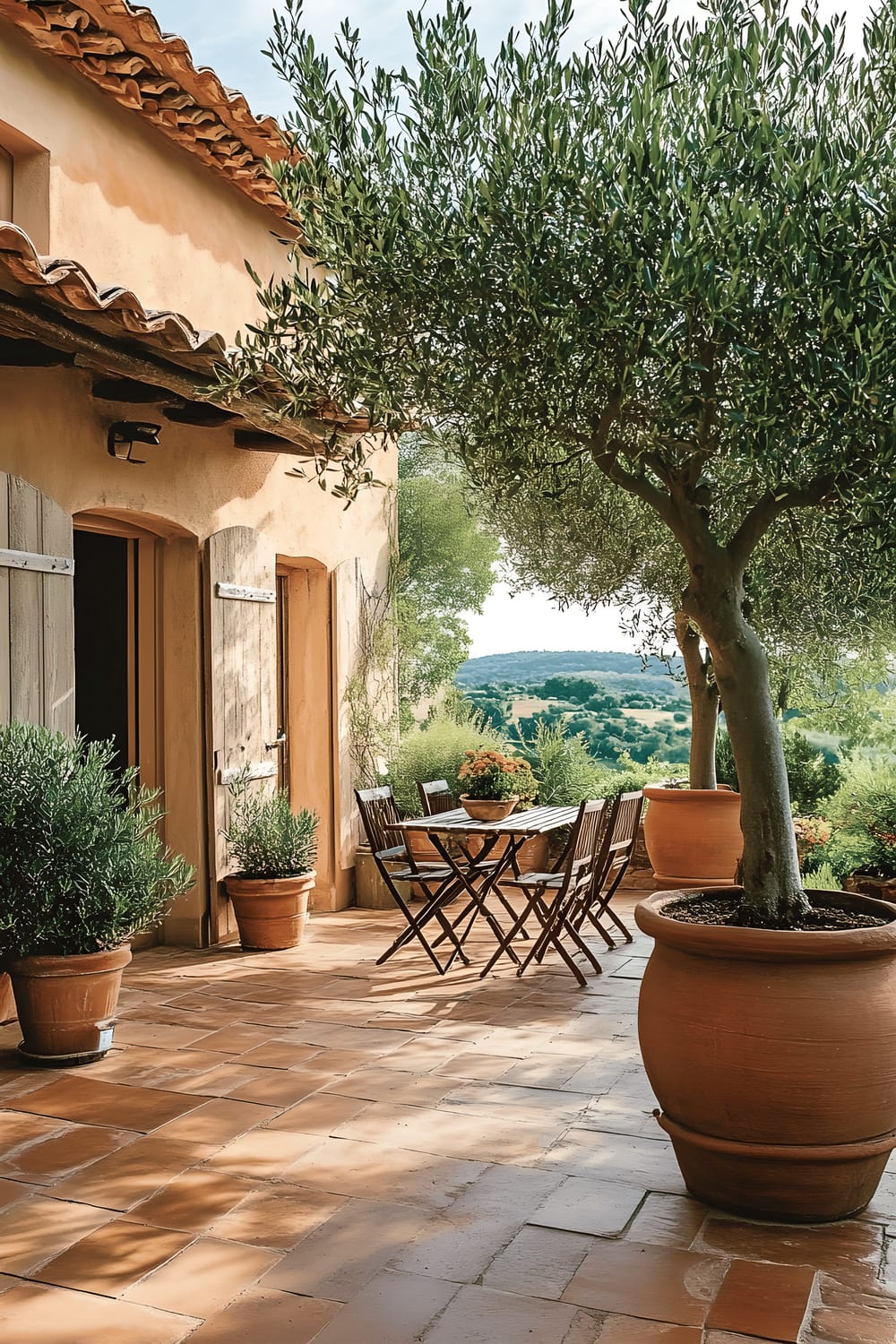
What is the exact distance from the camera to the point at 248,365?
3596 millimetres

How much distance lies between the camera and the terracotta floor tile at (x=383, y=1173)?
3.06 metres

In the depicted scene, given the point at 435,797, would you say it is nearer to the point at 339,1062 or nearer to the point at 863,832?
the point at 863,832

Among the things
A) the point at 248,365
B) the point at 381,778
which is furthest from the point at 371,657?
the point at 248,365

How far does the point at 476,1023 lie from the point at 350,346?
285 centimetres

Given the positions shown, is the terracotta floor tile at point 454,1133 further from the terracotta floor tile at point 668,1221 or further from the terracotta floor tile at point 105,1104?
the terracotta floor tile at point 105,1104

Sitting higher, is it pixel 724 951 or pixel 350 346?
pixel 350 346

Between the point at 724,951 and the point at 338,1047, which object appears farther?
the point at 338,1047

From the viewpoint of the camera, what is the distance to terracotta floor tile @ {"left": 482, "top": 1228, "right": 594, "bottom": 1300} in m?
2.55

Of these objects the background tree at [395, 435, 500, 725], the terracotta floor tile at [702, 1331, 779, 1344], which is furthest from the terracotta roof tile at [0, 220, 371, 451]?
the background tree at [395, 435, 500, 725]

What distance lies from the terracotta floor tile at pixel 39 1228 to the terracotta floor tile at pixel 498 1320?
100 centimetres

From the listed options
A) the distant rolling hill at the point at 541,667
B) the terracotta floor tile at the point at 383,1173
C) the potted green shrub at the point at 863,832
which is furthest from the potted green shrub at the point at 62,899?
the distant rolling hill at the point at 541,667

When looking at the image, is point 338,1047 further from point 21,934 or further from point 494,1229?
point 494,1229

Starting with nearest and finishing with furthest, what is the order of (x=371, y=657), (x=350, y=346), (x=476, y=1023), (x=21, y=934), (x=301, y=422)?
(x=350, y=346) < (x=301, y=422) < (x=21, y=934) < (x=476, y=1023) < (x=371, y=657)

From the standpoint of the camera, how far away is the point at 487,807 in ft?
20.0
